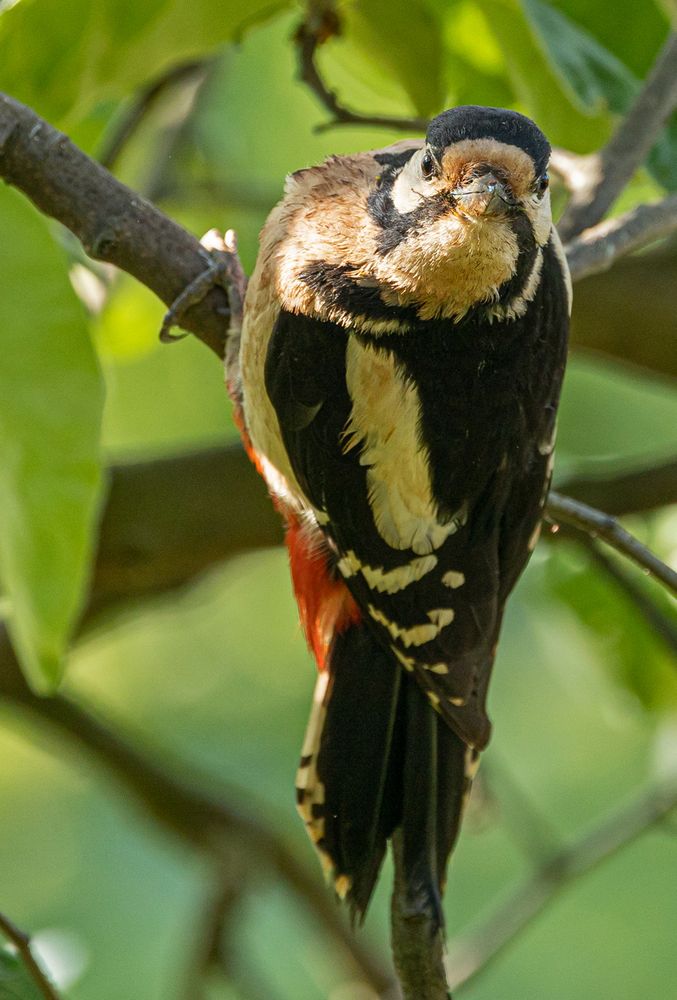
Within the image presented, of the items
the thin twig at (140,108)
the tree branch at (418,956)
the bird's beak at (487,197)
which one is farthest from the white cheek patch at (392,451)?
the thin twig at (140,108)

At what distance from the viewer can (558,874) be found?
2.30m

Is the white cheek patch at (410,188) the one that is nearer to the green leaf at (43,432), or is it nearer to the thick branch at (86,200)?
the thick branch at (86,200)

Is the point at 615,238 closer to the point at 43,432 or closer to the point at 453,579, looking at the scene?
the point at 453,579

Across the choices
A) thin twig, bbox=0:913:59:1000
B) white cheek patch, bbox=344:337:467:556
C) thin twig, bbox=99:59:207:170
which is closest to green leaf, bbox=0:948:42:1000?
thin twig, bbox=0:913:59:1000

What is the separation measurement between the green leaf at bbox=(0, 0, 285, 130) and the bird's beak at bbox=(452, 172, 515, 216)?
454mm

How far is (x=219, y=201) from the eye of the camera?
106 inches

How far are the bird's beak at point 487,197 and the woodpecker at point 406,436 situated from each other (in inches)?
1.8

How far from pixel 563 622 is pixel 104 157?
3.87ft

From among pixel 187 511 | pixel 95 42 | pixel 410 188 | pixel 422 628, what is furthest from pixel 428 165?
pixel 187 511

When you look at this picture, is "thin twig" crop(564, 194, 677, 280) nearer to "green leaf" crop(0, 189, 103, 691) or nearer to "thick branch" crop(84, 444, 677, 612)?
"thick branch" crop(84, 444, 677, 612)

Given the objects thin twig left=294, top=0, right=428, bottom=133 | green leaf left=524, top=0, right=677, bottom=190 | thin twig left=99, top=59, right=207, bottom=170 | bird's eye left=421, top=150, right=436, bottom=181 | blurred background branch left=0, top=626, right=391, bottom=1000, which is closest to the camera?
bird's eye left=421, top=150, right=436, bottom=181

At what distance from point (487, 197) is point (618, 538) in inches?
16.4

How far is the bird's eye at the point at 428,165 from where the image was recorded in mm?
1484

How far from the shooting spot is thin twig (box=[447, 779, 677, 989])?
2.27 meters
